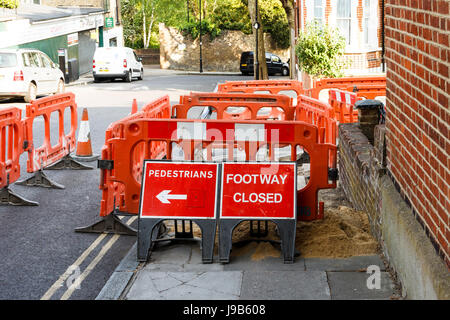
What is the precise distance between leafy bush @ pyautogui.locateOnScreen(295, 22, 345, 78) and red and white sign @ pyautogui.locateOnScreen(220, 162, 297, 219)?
18.6 metres

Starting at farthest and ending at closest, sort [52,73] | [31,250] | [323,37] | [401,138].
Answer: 1. [52,73]
2. [323,37]
3. [31,250]
4. [401,138]

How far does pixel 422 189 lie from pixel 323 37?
20.8 meters

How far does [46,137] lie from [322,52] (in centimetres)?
1512

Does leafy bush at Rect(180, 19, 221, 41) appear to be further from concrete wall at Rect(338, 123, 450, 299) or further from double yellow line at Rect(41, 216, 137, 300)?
double yellow line at Rect(41, 216, 137, 300)

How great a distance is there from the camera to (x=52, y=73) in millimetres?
29750

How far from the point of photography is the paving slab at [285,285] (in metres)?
6.33

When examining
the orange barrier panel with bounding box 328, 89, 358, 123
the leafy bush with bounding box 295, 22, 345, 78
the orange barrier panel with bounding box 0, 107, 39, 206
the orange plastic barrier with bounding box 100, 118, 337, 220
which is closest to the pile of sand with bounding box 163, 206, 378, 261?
the orange plastic barrier with bounding box 100, 118, 337, 220

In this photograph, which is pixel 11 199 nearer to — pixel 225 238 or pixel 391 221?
pixel 225 238

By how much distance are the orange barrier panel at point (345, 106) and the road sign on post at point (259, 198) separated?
19.3ft

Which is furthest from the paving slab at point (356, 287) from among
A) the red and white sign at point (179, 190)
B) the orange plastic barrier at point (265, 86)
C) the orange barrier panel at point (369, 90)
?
the orange barrier panel at point (369, 90)

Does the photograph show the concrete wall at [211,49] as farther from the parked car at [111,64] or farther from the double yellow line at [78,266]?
the double yellow line at [78,266]

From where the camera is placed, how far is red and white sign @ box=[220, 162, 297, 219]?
7469 mm

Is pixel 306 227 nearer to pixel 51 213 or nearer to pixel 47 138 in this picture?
pixel 51 213
